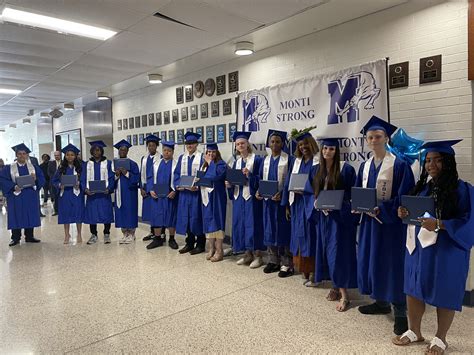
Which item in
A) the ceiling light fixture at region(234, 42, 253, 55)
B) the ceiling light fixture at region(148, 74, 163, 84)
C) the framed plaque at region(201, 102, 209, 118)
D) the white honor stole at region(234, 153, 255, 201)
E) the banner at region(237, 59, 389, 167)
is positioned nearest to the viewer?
the banner at region(237, 59, 389, 167)

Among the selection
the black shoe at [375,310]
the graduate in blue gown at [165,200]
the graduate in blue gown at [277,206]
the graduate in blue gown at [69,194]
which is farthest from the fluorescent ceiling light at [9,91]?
the black shoe at [375,310]

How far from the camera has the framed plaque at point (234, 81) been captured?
16.5ft

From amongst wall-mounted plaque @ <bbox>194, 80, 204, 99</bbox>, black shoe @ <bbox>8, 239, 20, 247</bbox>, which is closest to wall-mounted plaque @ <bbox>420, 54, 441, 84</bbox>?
wall-mounted plaque @ <bbox>194, 80, 204, 99</bbox>

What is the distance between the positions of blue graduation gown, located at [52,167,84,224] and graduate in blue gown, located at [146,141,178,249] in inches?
44.7

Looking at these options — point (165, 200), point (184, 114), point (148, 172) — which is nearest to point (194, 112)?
point (184, 114)

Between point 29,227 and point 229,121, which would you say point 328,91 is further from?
point 29,227

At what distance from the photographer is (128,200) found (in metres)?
5.23

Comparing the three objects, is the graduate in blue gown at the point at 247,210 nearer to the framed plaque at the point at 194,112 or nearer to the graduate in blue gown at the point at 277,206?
the graduate in blue gown at the point at 277,206

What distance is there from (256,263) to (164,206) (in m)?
1.63

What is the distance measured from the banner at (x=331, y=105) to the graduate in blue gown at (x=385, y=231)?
898mm

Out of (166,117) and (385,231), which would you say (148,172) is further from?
(385,231)

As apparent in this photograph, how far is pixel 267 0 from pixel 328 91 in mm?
1202

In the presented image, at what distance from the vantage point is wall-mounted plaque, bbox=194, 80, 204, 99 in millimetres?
5566

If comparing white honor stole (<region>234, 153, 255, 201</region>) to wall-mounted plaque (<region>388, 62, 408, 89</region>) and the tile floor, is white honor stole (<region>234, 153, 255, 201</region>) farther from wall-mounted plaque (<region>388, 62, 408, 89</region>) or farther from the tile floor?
wall-mounted plaque (<region>388, 62, 408, 89</region>)
